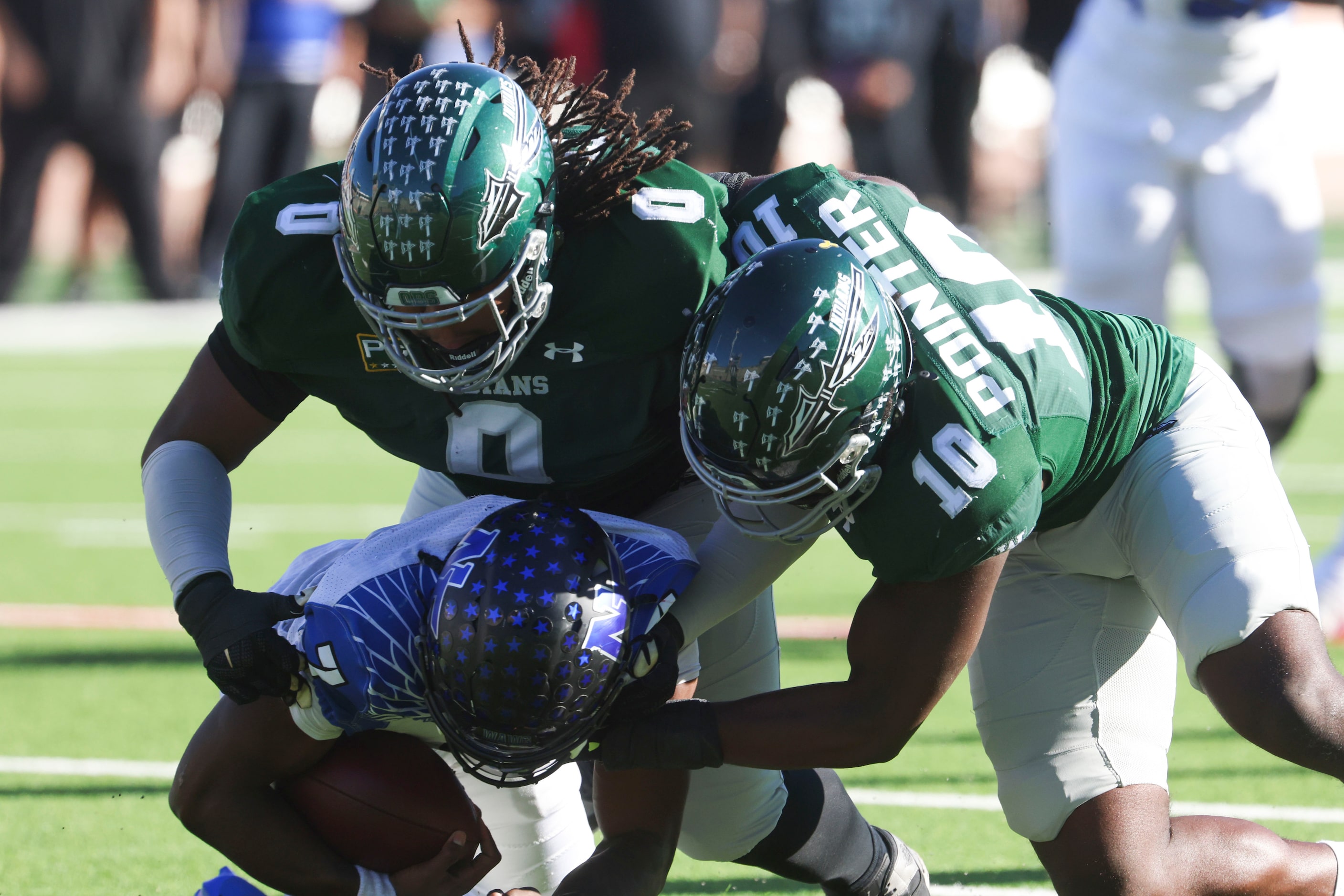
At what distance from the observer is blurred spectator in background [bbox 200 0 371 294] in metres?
12.5

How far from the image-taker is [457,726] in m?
→ 2.67

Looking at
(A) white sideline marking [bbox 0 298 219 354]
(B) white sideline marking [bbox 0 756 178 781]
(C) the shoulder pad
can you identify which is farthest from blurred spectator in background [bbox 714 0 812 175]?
(C) the shoulder pad

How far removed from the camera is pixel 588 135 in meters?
3.08

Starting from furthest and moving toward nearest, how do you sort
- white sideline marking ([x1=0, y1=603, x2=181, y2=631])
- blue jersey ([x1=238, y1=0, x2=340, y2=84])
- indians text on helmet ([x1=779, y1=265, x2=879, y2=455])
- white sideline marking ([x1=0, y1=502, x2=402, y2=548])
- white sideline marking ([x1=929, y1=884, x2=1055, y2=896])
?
blue jersey ([x1=238, y1=0, x2=340, y2=84]) < white sideline marking ([x1=0, y1=502, x2=402, y2=548]) < white sideline marking ([x1=0, y1=603, x2=181, y2=631]) < white sideline marking ([x1=929, y1=884, x2=1055, y2=896]) < indians text on helmet ([x1=779, y1=265, x2=879, y2=455])

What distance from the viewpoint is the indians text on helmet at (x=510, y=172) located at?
273cm

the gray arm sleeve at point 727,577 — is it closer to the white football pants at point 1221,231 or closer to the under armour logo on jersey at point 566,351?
the under armour logo on jersey at point 566,351

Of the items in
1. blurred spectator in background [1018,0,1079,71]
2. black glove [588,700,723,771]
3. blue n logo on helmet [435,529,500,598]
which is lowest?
blurred spectator in background [1018,0,1079,71]

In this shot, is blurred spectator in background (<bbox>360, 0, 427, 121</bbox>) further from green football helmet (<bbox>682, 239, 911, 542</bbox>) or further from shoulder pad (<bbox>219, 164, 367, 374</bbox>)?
green football helmet (<bbox>682, 239, 911, 542</bbox>)

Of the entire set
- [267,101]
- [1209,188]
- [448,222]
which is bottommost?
[267,101]

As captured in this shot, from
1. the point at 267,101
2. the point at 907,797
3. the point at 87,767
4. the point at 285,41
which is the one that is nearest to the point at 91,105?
the point at 267,101

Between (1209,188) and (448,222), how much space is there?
11.1 ft

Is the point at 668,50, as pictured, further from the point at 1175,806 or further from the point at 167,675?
the point at 1175,806

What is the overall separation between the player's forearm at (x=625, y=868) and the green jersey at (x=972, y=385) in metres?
0.64

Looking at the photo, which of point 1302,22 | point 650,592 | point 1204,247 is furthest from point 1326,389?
point 1302,22
